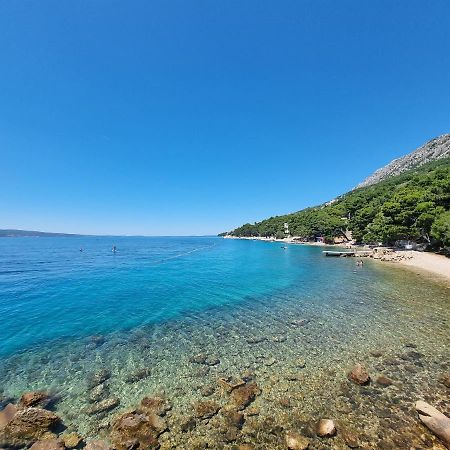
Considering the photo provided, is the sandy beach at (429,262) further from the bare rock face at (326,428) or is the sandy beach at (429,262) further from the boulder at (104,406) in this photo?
the boulder at (104,406)

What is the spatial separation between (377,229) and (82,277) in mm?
59336

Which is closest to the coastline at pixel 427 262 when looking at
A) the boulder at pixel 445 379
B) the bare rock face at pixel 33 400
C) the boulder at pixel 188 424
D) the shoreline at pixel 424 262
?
the shoreline at pixel 424 262

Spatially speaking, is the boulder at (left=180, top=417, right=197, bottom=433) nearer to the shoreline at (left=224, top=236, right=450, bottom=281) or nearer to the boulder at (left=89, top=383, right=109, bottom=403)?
the boulder at (left=89, top=383, right=109, bottom=403)

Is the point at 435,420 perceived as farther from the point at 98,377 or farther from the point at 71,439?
the point at 98,377

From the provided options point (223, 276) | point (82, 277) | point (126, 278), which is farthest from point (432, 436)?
point (82, 277)

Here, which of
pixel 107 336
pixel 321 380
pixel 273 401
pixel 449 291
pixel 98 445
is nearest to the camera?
pixel 98 445

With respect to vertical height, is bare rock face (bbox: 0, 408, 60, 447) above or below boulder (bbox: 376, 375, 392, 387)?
above

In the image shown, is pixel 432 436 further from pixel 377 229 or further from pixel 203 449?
pixel 377 229

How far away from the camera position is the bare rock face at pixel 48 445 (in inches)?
254

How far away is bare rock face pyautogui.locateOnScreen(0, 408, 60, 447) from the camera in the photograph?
22.8 ft

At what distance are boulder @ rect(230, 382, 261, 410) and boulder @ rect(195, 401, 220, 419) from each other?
700 mm

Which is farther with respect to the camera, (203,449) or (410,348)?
(410,348)

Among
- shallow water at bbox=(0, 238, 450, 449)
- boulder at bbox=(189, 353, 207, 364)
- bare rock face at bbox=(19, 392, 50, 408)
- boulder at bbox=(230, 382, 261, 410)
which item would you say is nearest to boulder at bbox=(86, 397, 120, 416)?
shallow water at bbox=(0, 238, 450, 449)

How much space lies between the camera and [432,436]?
6.59 metres
